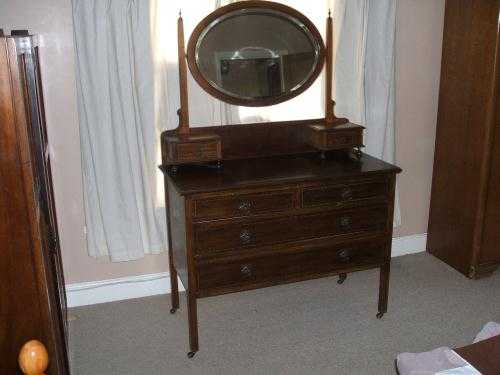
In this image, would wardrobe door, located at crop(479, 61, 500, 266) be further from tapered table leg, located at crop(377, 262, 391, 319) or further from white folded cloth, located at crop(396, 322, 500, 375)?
Answer: white folded cloth, located at crop(396, 322, 500, 375)

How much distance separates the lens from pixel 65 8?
262 cm

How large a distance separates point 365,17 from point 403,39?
14.7 inches

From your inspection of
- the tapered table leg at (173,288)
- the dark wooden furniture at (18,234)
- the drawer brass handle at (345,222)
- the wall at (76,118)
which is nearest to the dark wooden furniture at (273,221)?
the drawer brass handle at (345,222)

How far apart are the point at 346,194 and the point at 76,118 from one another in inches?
57.4

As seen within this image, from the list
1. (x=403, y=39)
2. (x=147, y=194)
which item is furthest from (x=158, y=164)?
(x=403, y=39)

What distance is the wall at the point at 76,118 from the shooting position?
8.60ft

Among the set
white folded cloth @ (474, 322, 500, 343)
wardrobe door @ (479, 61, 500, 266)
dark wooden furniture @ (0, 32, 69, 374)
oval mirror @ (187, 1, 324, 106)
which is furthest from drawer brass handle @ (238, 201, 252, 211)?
wardrobe door @ (479, 61, 500, 266)

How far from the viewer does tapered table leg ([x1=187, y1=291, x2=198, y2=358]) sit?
250cm

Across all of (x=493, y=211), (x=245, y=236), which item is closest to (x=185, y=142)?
(x=245, y=236)

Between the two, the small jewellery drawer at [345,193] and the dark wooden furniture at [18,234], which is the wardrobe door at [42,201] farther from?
the small jewellery drawer at [345,193]

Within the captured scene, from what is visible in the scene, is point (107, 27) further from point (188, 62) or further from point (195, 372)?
point (195, 372)

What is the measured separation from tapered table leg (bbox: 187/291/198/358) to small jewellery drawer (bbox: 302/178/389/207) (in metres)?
0.70

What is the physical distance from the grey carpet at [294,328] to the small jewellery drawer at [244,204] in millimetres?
721

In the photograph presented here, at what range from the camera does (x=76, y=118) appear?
110 inches
